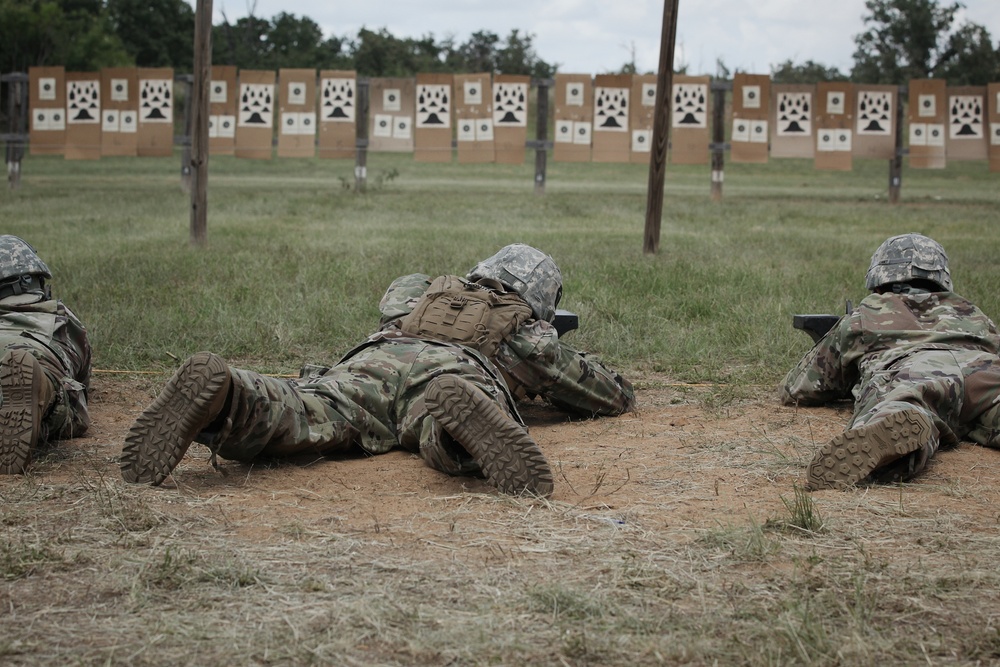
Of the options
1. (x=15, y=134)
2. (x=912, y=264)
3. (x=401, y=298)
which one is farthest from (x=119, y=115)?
(x=912, y=264)

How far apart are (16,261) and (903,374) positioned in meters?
3.57

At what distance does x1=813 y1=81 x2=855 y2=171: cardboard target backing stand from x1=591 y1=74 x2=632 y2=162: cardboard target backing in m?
3.23

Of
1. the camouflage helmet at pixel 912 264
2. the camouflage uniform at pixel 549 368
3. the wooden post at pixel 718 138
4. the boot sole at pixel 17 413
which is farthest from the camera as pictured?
the wooden post at pixel 718 138

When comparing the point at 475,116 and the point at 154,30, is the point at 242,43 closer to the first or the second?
the point at 154,30

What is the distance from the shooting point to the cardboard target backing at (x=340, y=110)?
17.3 metres

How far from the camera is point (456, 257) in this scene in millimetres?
9070

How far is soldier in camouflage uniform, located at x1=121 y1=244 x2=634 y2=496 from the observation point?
317 centimetres

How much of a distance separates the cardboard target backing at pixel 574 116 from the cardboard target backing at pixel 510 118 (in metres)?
0.56

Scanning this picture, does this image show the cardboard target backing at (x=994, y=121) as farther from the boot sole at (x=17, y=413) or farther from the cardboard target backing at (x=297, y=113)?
the boot sole at (x=17, y=413)

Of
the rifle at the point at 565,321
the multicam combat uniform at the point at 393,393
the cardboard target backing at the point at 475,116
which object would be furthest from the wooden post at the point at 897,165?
the multicam combat uniform at the point at 393,393

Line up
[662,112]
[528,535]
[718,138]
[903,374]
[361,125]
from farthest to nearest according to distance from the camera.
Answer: [361,125], [718,138], [662,112], [903,374], [528,535]

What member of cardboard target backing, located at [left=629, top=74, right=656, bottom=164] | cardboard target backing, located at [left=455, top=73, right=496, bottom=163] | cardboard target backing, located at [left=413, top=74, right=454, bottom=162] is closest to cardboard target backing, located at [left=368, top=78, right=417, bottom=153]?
cardboard target backing, located at [left=413, top=74, right=454, bottom=162]

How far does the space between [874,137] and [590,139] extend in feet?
15.4

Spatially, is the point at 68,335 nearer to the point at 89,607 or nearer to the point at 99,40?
the point at 89,607
